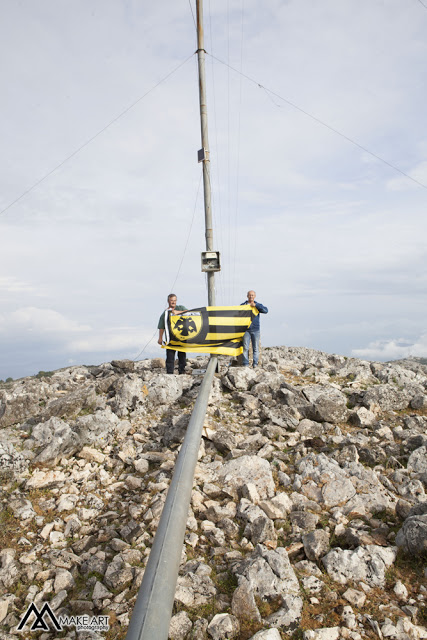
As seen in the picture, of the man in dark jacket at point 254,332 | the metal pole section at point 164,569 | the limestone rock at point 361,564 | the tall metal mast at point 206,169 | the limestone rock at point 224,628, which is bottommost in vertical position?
the limestone rock at point 224,628

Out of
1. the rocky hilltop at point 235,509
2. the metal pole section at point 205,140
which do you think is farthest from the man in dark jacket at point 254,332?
the rocky hilltop at point 235,509

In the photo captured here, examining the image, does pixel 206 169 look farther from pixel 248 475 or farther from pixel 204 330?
pixel 248 475

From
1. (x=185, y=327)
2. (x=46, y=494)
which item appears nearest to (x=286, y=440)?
→ (x=46, y=494)

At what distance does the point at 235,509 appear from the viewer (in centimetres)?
449

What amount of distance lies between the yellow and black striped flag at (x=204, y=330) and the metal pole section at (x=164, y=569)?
6.29 metres

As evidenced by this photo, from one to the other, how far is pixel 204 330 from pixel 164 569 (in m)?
8.03

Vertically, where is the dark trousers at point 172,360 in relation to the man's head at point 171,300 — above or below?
below

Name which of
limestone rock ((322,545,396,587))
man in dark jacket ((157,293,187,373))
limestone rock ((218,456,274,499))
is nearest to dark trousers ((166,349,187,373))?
man in dark jacket ((157,293,187,373))

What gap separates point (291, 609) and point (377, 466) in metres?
3.03

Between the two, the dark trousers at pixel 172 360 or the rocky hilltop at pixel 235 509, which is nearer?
the rocky hilltop at pixel 235 509

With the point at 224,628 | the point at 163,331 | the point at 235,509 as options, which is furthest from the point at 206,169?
the point at 224,628

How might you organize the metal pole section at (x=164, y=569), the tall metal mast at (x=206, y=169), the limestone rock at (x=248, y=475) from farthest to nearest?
the tall metal mast at (x=206, y=169)
the limestone rock at (x=248, y=475)
the metal pole section at (x=164, y=569)

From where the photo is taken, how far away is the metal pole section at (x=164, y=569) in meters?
2.21

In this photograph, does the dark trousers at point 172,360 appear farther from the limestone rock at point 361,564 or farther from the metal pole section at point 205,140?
the limestone rock at point 361,564
